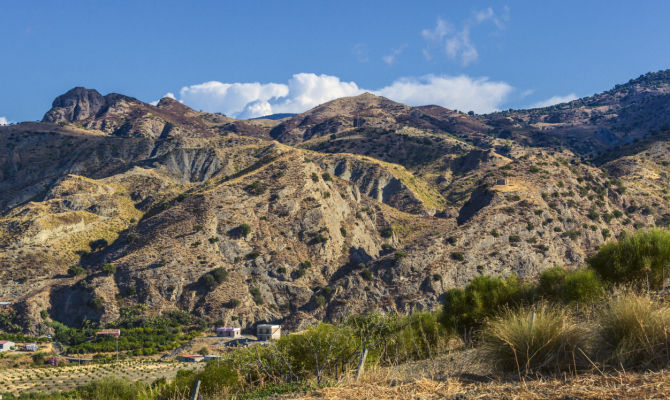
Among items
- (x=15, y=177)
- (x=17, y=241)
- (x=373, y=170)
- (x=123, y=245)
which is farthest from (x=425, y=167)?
(x=15, y=177)

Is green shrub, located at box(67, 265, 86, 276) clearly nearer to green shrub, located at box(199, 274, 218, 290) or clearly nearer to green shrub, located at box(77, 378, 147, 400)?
green shrub, located at box(199, 274, 218, 290)

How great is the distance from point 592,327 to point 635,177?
5237 inches

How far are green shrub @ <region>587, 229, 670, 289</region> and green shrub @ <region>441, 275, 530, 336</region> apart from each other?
26.0 feet

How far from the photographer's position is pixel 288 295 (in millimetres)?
85750

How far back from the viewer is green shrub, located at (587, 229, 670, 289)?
16812 millimetres

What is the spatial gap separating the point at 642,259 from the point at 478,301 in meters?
12.3

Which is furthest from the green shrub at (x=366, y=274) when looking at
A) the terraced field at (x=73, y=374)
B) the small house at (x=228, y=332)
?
the terraced field at (x=73, y=374)

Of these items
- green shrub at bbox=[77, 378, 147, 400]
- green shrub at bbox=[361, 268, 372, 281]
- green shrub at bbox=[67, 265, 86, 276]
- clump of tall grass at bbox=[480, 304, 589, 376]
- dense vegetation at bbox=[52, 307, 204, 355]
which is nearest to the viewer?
clump of tall grass at bbox=[480, 304, 589, 376]

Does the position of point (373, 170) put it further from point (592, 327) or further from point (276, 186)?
point (592, 327)

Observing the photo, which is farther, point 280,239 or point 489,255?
point 280,239

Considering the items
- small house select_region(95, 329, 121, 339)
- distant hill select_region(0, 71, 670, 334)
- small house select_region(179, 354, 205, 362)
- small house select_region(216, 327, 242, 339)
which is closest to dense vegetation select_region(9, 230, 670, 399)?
small house select_region(179, 354, 205, 362)

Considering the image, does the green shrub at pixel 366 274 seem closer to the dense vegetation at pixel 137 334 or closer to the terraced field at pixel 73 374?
the dense vegetation at pixel 137 334

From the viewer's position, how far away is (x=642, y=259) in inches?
685

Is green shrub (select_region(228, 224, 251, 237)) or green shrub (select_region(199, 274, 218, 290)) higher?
green shrub (select_region(228, 224, 251, 237))
